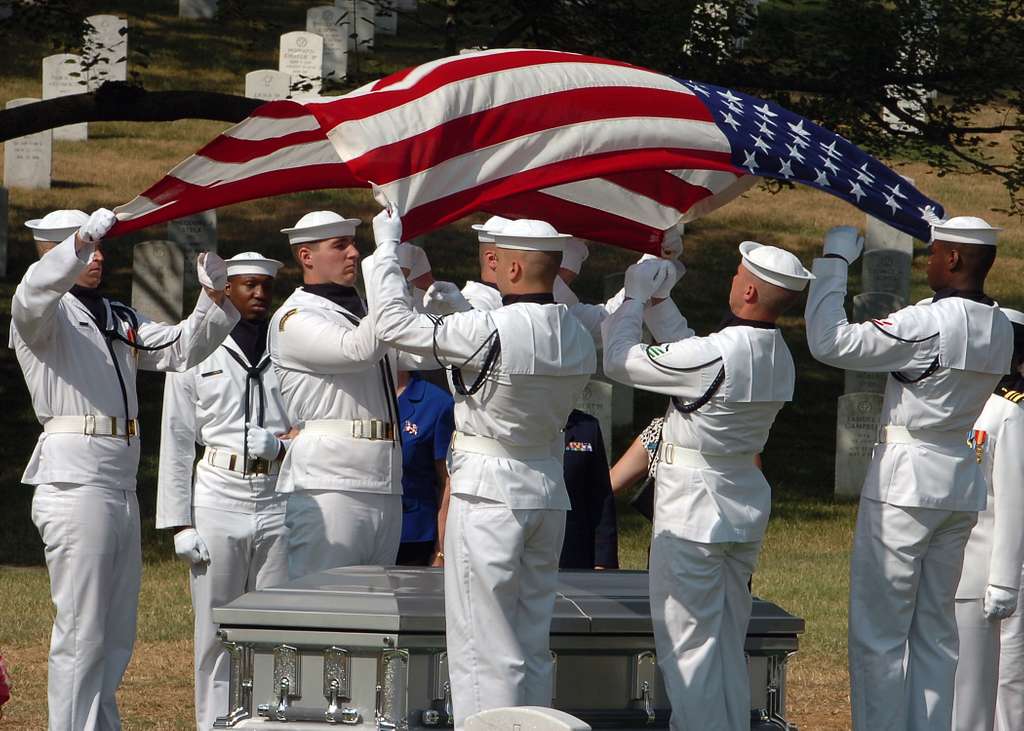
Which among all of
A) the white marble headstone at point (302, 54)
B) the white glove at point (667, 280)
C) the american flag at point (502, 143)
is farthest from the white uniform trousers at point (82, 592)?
the white marble headstone at point (302, 54)

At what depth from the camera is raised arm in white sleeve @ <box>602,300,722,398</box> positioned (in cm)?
566

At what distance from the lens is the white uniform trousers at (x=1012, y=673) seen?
6855 millimetres

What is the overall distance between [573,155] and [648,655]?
189 centimetres

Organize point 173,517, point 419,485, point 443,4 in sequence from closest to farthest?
point 173,517
point 419,485
point 443,4

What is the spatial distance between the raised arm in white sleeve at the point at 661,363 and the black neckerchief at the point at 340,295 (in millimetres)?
1155

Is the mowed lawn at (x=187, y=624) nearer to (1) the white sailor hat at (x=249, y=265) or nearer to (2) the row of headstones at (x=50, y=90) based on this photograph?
(1) the white sailor hat at (x=249, y=265)

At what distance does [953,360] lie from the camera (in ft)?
19.6

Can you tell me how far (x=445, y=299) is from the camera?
5.79 metres

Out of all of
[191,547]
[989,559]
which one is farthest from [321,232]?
[989,559]

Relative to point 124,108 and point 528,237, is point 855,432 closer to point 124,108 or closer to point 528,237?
point 124,108

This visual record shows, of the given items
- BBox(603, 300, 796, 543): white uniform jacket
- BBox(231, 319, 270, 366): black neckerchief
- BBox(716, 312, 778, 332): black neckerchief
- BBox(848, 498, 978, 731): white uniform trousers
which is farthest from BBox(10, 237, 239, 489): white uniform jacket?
BBox(848, 498, 978, 731): white uniform trousers

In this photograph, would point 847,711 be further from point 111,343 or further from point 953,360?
point 111,343

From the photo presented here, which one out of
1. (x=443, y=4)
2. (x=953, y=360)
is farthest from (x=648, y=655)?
(x=443, y=4)

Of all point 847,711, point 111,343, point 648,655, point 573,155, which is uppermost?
point 573,155
